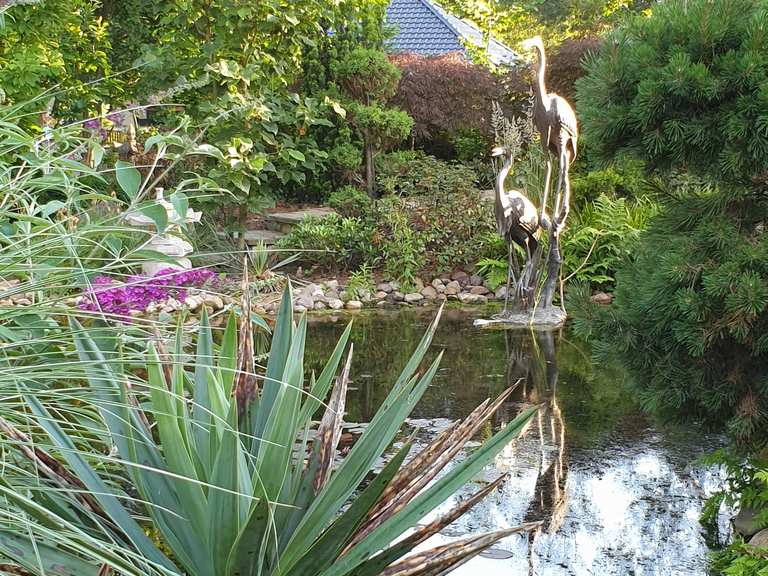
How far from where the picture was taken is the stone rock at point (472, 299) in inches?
380

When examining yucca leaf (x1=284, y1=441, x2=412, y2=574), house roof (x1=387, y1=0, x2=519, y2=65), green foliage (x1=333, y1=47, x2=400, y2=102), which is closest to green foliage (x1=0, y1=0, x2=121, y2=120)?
green foliage (x1=333, y1=47, x2=400, y2=102)

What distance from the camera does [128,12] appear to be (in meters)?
15.3

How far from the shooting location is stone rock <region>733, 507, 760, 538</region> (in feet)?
10.7

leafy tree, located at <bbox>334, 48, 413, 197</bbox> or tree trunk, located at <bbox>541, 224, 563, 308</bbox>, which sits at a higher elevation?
leafy tree, located at <bbox>334, 48, 413, 197</bbox>

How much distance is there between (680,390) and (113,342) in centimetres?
193

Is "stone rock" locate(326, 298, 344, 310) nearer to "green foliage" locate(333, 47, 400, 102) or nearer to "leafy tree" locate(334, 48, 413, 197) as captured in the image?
"leafy tree" locate(334, 48, 413, 197)

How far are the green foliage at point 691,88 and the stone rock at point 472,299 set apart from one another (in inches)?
249

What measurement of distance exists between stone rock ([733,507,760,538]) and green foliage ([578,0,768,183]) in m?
1.22

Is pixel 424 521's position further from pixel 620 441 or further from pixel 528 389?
pixel 528 389

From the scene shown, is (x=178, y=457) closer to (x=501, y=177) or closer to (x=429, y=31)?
(x=501, y=177)

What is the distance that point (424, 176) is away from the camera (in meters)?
11.8

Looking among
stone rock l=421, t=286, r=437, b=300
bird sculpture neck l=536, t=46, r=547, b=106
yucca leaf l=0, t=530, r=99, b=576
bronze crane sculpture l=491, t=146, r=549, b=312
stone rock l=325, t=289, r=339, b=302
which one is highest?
bird sculpture neck l=536, t=46, r=547, b=106

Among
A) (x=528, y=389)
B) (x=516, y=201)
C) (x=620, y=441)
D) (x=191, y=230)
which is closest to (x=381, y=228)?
(x=191, y=230)

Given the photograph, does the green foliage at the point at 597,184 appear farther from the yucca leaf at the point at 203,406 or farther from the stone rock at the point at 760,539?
the yucca leaf at the point at 203,406
